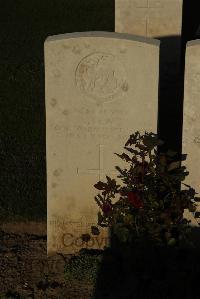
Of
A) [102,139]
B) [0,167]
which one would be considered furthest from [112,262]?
[0,167]

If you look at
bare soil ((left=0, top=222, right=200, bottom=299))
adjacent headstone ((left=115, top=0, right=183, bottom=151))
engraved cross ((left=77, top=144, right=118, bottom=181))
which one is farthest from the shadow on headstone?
bare soil ((left=0, top=222, right=200, bottom=299))

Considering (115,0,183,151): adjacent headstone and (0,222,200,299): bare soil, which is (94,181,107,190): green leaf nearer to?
(0,222,200,299): bare soil

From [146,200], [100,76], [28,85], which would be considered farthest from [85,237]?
[28,85]

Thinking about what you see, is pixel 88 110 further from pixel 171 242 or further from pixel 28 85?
pixel 28 85

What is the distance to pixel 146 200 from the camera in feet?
14.0

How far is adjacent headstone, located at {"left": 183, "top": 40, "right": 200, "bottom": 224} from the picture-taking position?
165 inches

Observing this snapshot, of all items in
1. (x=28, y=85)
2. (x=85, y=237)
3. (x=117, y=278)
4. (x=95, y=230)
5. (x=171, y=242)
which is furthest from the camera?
(x=28, y=85)

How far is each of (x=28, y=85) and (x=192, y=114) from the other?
512 centimetres

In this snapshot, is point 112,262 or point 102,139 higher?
point 102,139

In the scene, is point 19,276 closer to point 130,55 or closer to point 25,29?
point 130,55

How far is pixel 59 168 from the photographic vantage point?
4551 millimetres

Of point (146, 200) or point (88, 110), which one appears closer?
point (146, 200)

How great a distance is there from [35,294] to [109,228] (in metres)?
0.77

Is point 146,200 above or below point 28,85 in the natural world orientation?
below
